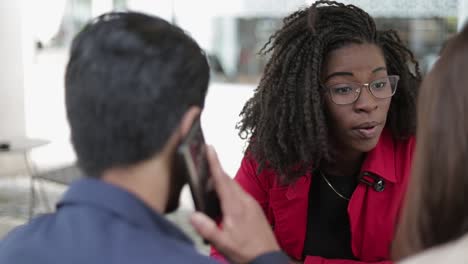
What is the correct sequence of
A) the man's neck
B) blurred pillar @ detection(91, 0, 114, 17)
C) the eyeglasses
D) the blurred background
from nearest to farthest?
the man's neck < the eyeglasses < the blurred background < blurred pillar @ detection(91, 0, 114, 17)

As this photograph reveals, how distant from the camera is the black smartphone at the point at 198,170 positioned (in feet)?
3.55

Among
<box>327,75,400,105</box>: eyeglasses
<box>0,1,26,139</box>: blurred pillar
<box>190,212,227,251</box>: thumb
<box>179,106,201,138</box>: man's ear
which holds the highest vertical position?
<box>179,106,201,138</box>: man's ear

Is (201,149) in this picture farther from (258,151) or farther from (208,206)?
(258,151)

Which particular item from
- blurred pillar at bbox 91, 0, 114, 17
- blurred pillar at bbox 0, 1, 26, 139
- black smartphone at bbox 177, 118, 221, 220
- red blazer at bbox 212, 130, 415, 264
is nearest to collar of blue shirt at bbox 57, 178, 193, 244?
black smartphone at bbox 177, 118, 221, 220

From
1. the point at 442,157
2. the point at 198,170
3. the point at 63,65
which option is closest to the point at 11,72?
the point at 63,65

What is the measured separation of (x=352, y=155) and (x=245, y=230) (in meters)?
0.78

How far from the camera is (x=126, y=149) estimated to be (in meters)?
1.05

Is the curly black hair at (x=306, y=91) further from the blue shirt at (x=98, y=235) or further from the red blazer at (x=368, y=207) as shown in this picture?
the blue shirt at (x=98, y=235)

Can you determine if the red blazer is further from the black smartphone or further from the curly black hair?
the black smartphone

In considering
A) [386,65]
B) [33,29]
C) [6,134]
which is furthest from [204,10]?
[386,65]

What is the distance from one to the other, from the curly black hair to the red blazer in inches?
2.0

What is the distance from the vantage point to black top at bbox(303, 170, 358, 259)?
5.96 feet

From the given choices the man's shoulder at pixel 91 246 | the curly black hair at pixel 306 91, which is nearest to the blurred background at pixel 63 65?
the curly black hair at pixel 306 91

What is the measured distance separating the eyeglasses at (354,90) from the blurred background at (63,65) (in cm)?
112
